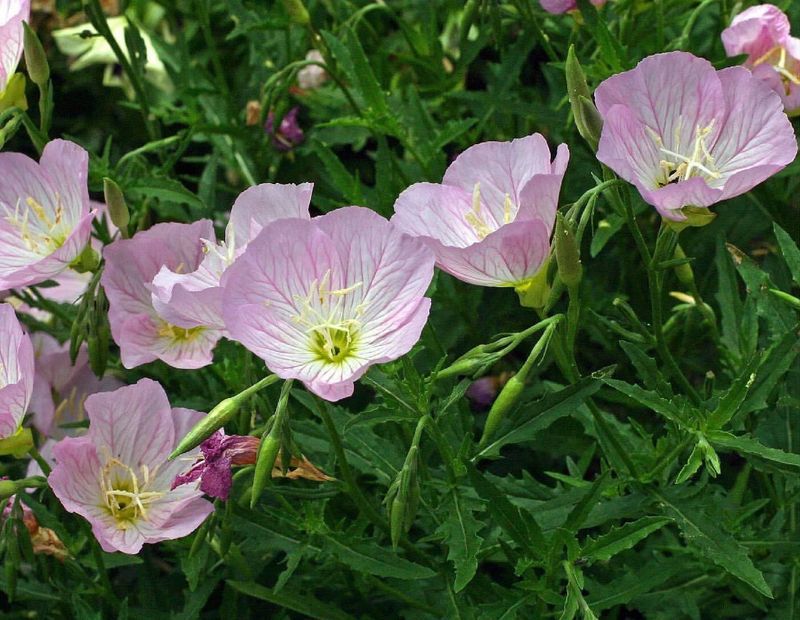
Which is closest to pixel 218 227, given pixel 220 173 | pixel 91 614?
pixel 220 173

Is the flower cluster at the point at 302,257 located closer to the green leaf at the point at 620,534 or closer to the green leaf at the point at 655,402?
the green leaf at the point at 655,402

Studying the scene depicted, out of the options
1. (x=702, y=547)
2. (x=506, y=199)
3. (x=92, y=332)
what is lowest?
(x=702, y=547)

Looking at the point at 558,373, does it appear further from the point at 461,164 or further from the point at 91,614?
the point at 91,614

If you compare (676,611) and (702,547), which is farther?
(676,611)

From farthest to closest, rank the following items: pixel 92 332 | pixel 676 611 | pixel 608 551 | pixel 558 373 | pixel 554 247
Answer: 1. pixel 558 373
2. pixel 676 611
3. pixel 92 332
4. pixel 608 551
5. pixel 554 247

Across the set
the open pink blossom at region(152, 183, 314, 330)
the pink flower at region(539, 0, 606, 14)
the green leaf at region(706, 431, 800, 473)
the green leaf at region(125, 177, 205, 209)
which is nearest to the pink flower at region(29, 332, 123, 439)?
the green leaf at region(125, 177, 205, 209)

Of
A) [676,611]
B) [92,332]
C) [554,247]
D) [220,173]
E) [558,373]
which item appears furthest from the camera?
[220,173]

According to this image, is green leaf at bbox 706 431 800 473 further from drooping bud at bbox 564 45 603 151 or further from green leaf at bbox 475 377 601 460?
drooping bud at bbox 564 45 603 151
